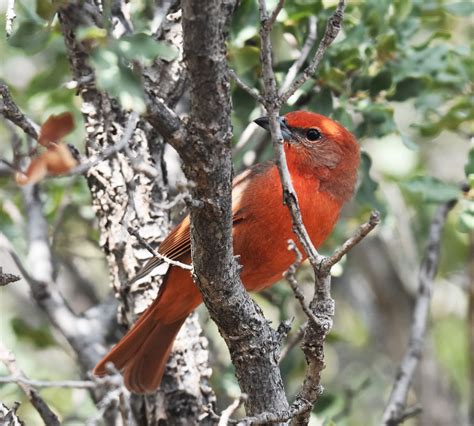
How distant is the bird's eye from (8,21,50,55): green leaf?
4.83 ft

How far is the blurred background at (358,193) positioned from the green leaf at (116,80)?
95 centimetres

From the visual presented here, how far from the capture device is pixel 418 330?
5.34 meters

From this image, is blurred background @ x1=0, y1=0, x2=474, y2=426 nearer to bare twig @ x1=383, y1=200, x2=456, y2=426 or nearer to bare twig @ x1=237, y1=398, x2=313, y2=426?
bare twig @ x1=383, y1=200, x2=456, y2=426

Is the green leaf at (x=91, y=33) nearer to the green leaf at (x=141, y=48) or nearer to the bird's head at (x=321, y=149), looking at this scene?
the green leaf at (x=141, y=48)

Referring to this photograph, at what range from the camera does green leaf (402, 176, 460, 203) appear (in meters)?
4.90

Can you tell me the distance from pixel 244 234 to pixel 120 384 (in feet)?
6.13

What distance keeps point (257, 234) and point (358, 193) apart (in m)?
0.95

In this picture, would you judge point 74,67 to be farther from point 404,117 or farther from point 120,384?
point 404,117

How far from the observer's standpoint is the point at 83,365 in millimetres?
4832

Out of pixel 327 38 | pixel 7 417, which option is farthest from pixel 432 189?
pixel 7 417

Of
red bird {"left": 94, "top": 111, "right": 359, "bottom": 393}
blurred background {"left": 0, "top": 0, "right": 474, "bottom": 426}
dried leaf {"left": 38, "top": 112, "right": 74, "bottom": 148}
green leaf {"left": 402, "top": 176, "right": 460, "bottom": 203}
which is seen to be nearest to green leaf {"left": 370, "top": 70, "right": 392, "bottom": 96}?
blurred background {"left": 0, "top": 0, "right": 474, "bottom": 426}

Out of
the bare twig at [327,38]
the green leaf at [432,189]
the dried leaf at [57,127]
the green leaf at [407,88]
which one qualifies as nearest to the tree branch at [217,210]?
the bare twig at [327,38]

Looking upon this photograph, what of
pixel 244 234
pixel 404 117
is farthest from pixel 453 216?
pixel 244 234

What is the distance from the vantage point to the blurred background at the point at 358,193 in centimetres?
478
